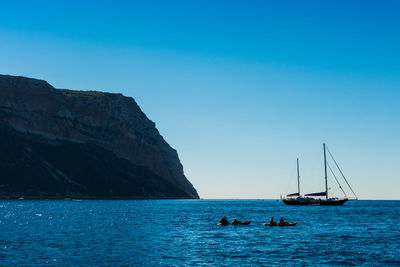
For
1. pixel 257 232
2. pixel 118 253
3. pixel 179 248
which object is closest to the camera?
pixel 118 253

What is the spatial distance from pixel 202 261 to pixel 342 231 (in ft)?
115

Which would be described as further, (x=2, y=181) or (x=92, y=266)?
(x=2, y=181)

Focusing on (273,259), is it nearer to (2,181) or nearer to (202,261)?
(202,261)

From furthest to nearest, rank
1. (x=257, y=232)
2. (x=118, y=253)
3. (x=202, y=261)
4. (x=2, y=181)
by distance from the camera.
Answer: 1. (x=2, y=181)
2. (x=257, y=232)
3. (x=118, y=253)
4. (x=202, y=261)

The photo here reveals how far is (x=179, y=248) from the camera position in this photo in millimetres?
46062

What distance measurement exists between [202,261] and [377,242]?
25.2 m

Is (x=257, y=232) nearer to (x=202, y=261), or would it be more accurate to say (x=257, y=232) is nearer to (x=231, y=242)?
(x=231, y=242)

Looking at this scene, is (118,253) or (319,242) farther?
(319,242)

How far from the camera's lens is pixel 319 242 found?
51.6m

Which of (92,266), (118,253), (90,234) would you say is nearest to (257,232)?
(90,234)

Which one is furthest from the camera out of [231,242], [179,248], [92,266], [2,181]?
[2,181]

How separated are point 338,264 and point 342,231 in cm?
3074

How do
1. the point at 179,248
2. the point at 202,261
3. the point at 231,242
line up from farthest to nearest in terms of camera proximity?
the point at 231,242
the point at 179,248
the point at 202,261

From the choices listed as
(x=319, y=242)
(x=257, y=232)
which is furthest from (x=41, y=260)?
(x=257, y=232)
